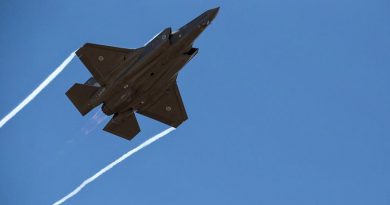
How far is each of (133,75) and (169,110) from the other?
604 cm

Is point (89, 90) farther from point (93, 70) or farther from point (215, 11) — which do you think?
point (215, 11)

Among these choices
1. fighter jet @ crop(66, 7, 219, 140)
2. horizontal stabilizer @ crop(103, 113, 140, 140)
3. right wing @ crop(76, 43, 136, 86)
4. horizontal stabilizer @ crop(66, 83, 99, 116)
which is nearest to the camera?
fighter jet @ crop(66, 7, 219, 140)

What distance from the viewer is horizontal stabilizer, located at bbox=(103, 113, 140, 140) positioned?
4819cm

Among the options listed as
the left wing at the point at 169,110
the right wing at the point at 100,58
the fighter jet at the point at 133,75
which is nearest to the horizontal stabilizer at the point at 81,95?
the fighter jet at the point at 133,75

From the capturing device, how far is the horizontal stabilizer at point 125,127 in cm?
4819

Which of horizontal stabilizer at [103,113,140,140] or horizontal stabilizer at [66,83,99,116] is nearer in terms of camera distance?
horizontal stabilizer at [66,83,99,116]

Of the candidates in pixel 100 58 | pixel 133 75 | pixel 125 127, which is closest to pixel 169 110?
pixel 125 127

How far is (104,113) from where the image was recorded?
152ft

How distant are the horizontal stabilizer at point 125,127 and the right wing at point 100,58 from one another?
3502 millimetres

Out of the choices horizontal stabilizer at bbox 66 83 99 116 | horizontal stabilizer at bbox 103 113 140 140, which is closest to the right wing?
horizontal stabilizer at bbox 66 83 99 116

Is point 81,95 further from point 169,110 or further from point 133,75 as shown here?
point 169,110

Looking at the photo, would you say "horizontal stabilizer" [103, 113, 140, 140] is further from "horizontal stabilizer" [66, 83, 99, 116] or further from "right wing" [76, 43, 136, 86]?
"right wing" [76, 43, 136, 86]

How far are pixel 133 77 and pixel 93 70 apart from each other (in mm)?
2805

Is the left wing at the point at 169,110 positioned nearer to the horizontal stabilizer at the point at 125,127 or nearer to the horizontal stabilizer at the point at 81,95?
the horizontal stabilizer at the point at 125,127
